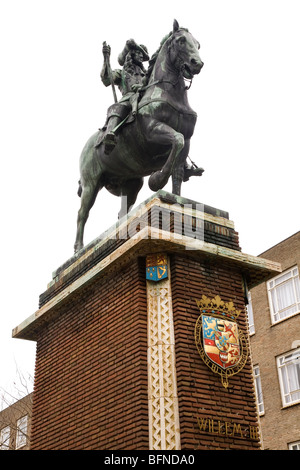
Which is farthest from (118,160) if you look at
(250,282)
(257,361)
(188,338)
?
(257,361)

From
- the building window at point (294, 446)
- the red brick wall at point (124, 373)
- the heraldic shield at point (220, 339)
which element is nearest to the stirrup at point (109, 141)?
the red brick wall at point (124, 373)

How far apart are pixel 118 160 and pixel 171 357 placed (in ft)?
15.8

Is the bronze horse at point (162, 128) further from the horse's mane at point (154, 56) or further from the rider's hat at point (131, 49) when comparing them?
the rider's hat at point (131, 49)

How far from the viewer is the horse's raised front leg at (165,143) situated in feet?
36.0

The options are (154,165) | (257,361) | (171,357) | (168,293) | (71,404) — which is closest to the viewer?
(171,357)

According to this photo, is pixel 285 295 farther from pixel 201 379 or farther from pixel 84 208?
pixel 201 379

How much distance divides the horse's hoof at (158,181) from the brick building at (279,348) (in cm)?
1496

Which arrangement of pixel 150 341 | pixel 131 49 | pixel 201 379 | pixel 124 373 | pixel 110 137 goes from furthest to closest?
pixel 131 49 → pixel 110 137 → pixel 124 373 → pixel 150 341 → pixel 201 379

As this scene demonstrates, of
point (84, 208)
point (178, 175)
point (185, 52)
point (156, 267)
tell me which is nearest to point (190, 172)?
point (178, 175)

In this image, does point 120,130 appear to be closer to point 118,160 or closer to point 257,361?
point 118,160

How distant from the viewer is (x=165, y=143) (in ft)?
36.9

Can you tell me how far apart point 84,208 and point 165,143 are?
2782mm

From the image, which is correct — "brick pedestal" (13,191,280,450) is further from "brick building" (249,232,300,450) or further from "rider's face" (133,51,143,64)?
"brick building" (249,232,300,450)
